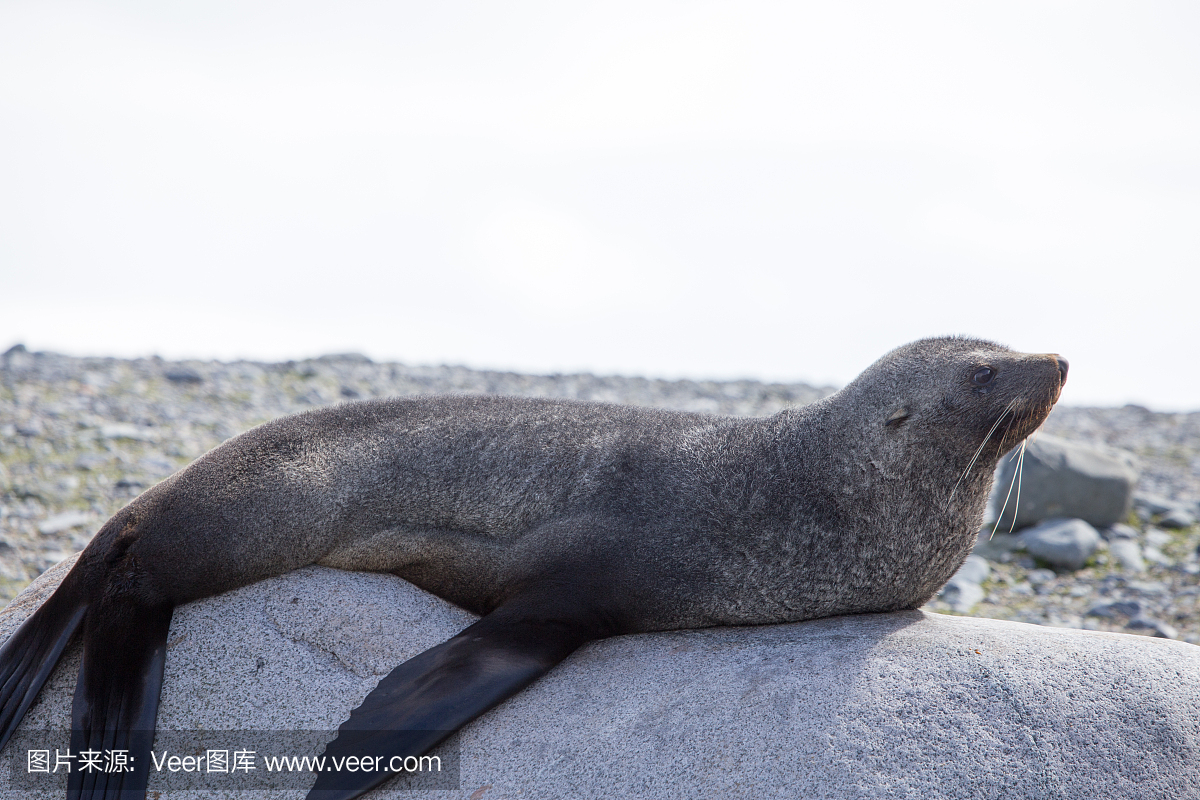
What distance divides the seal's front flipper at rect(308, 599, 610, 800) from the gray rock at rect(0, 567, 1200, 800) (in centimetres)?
14

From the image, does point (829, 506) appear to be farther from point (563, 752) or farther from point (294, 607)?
point (294, 607)

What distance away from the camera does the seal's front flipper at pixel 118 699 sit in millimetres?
3855

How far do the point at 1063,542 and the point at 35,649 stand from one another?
8.50m

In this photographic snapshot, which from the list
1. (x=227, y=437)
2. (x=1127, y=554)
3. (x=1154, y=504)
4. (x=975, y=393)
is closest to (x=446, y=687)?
(x=975, y=393)

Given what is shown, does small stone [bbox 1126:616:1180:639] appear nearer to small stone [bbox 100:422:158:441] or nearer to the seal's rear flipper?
the seal's rear flipper

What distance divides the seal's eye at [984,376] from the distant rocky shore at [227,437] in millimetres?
1369

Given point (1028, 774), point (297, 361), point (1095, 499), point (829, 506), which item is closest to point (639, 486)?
point (829, 506)

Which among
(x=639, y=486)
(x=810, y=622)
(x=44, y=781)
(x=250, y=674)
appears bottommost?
(x=44, y=781)

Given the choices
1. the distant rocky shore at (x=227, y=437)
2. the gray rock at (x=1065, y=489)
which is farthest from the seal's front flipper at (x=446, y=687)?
the gray rock at (x=1065, y=489)

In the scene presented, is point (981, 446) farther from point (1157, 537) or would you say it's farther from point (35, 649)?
point (1157, 537)

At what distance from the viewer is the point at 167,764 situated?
3924 mm

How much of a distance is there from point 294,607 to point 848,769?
8.26 ft

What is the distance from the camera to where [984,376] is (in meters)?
4.23

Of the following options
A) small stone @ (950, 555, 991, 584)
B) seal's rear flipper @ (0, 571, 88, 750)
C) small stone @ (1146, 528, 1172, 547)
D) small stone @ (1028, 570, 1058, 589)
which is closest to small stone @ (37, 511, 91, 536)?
seal's rear flipper @ (0, 571, 88, 750)
